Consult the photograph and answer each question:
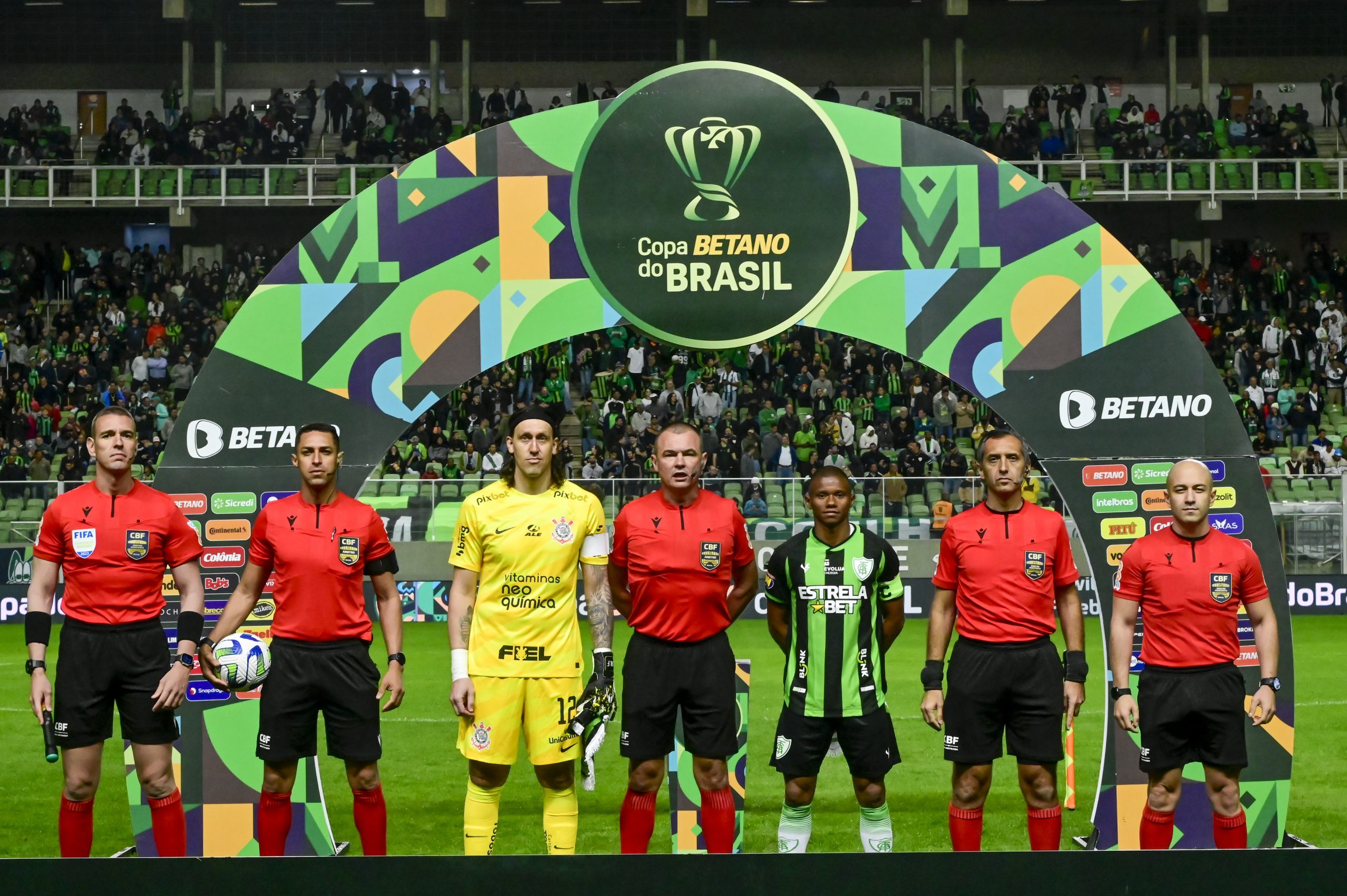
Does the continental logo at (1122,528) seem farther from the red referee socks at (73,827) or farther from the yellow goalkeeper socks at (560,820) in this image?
the red referee socks at (73,827)

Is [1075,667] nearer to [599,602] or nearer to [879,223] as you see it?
[599,602]

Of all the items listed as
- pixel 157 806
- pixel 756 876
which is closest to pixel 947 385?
pixel 157 806

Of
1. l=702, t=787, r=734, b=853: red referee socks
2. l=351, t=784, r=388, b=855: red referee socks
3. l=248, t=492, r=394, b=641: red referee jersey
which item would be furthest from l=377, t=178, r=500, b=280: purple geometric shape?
l=702, t=787, r=734, b=853: red referee socks

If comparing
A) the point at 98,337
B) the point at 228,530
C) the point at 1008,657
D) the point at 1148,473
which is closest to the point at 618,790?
the point at 228,530

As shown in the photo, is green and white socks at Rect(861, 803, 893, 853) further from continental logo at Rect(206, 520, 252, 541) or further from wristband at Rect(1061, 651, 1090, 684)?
continental logo at Rect(206, 520, 252, 541)

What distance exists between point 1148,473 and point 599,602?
3.22 metres

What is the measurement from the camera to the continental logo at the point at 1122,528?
7.67 m

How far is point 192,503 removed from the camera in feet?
25.1

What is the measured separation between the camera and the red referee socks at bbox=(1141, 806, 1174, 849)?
21.5 ft

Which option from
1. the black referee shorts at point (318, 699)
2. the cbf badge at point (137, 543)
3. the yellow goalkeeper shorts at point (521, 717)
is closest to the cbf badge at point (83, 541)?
the cbf badge at point (137, 543)

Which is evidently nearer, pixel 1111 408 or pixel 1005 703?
pixel 1005 703

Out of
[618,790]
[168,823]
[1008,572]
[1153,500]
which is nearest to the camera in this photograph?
[1008,572]

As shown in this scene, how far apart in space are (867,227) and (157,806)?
14.8 ft

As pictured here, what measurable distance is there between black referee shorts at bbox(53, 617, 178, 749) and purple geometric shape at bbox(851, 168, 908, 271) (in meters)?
3.96
